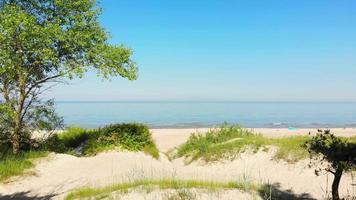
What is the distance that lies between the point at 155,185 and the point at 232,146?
9.50 m

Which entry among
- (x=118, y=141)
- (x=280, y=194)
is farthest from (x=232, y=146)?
(x=280, y=194)

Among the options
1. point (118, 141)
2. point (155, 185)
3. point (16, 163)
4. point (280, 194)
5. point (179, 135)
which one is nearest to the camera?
point (155, 185)

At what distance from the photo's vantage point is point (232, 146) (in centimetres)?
2402

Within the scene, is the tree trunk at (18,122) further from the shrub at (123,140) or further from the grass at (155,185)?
the grass at (155,185)

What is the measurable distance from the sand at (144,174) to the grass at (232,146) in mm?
462

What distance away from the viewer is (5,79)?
21641 mm

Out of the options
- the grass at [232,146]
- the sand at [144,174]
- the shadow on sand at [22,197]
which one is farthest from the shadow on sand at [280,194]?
the shadow on sand at [22,197]

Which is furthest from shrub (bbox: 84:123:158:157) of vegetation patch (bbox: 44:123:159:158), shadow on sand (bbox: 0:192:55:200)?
shadow on sand (bbox: 0:192:55:200)

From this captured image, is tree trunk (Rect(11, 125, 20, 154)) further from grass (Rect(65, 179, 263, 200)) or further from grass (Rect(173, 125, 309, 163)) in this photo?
grass (Rect(173, 125, 309, 163))

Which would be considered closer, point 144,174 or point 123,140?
point 144,174

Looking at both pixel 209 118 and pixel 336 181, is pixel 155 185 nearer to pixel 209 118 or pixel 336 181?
pixel 336 181

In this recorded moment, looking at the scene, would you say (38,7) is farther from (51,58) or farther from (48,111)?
(48,111)

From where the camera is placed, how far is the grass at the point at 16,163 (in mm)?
19256

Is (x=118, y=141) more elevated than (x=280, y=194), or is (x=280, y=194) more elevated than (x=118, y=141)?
(x=118, y=141)
